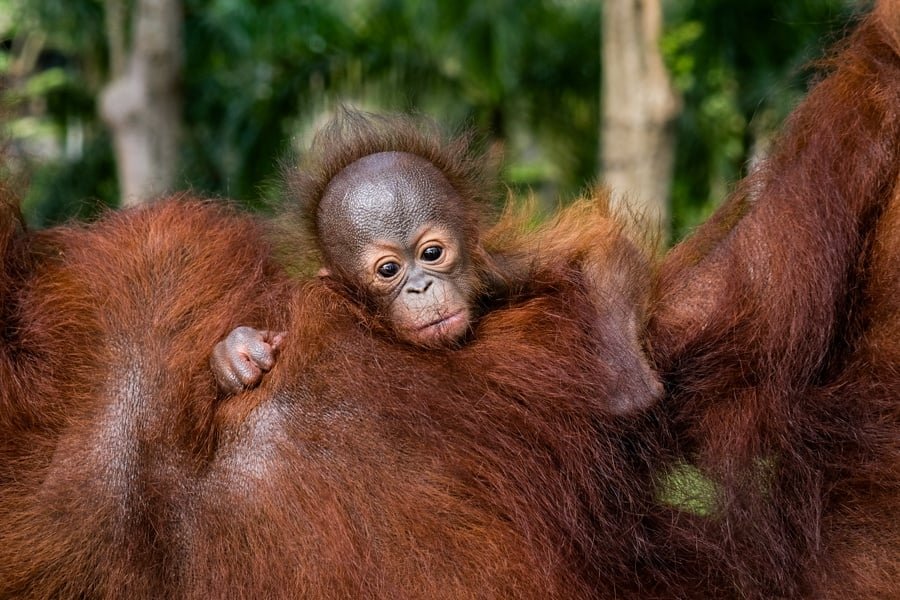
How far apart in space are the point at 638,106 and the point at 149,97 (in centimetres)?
414

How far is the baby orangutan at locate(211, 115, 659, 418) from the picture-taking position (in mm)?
3293

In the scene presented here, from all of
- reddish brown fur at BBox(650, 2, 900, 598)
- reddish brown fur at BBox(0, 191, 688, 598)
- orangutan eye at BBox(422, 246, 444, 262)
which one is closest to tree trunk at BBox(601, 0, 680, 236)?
orangutan eye at BBox(422, 246, 444, 262)

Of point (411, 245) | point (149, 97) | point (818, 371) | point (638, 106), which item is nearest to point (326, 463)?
point (411, 245)

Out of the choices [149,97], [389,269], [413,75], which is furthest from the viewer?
[413,75]

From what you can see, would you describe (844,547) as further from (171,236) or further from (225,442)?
(171,236)

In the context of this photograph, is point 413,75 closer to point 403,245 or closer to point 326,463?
point 403,245

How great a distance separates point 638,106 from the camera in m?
7.73

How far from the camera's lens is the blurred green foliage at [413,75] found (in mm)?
10133

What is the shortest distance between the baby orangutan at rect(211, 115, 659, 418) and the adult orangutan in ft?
0.23

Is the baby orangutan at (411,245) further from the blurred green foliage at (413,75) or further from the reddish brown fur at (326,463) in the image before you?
the blurred green foliage at (413,75)

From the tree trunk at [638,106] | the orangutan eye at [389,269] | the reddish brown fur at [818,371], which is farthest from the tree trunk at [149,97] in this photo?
the reddish brown fur at [818,371]

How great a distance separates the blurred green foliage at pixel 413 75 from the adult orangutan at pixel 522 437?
6805mm

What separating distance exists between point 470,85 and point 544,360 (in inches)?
338

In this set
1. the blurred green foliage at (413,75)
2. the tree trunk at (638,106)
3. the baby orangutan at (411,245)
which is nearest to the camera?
the baby orangutan at (411,245)
